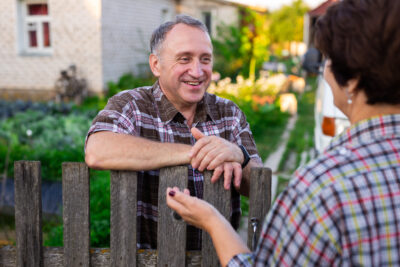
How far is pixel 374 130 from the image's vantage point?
1.11m

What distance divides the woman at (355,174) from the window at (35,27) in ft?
39.3

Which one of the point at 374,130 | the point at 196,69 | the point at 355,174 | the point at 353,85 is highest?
the point at 196,69

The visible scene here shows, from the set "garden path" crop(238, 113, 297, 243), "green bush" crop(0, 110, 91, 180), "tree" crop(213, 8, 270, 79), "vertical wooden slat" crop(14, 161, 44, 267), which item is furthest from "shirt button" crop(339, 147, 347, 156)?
"tree" crop(213, 8, 270, 79)

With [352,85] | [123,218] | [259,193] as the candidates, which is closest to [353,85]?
[352,85]

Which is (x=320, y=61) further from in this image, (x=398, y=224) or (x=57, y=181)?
(x=398, y=224)

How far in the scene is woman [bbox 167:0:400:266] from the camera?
102cm

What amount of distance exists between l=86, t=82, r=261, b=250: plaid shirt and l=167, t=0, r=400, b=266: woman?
0.85m

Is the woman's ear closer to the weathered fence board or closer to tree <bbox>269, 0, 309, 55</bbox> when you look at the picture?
the weathered fence board

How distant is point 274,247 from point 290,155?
6241 mm

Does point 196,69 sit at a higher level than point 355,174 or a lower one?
higher

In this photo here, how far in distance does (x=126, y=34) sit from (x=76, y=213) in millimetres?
11344

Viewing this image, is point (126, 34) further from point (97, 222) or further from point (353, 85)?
point (353, 85)

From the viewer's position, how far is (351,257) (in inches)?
40.1

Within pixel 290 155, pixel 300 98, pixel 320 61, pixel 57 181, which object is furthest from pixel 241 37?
pixel 57 181
